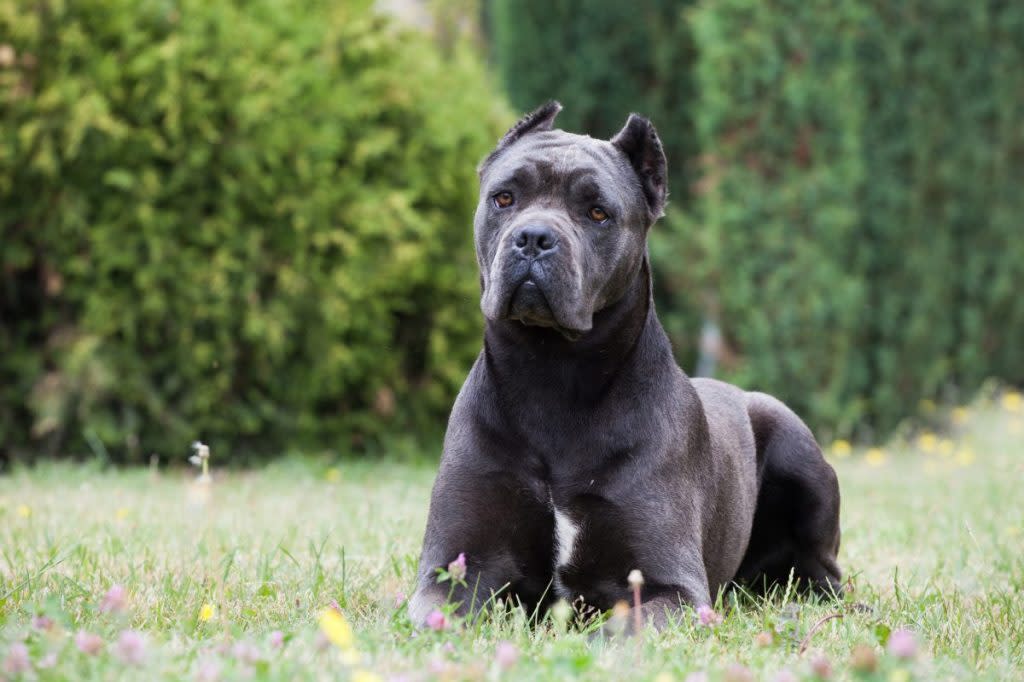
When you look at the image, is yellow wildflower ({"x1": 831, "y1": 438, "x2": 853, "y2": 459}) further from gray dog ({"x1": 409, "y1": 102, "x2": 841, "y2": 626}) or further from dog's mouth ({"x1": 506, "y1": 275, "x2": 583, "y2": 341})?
dog's mouth ({"x1": 506, "y1": 275, "x2": 583, "y2": 341})

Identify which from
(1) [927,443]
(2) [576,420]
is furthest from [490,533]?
(1) [927,443]

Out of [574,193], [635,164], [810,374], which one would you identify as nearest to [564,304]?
[574,193]

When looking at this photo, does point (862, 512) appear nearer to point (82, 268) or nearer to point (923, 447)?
point (923, 447)

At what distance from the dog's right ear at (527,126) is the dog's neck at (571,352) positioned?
0.65 meters

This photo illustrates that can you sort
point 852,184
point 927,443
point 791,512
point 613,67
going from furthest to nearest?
point 613,67 < point 852,184 < point 927,443 < point 791,512

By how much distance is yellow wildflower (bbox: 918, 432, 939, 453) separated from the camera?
9.19m

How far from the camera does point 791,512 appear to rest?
181 inches

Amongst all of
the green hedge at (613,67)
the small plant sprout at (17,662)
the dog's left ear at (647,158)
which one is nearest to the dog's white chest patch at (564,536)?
the dog's left ear at (647,158)

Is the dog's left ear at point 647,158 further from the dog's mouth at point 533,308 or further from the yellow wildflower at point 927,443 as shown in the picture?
the yellow wildflower at point 927,443

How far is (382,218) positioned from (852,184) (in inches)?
143

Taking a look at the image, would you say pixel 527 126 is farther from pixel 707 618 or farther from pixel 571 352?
pixel 707 618

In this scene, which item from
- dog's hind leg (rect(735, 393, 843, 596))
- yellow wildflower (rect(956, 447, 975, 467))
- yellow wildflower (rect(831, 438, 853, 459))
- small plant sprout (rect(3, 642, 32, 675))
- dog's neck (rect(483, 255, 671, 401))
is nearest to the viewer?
small plant sprout (rect(3, 642, 32, 675))

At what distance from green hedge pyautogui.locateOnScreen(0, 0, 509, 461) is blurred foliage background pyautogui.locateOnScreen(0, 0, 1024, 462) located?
0.02 meters

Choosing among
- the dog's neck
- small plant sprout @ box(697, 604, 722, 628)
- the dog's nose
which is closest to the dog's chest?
the dog's neck
